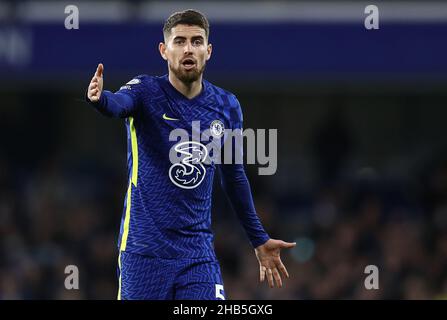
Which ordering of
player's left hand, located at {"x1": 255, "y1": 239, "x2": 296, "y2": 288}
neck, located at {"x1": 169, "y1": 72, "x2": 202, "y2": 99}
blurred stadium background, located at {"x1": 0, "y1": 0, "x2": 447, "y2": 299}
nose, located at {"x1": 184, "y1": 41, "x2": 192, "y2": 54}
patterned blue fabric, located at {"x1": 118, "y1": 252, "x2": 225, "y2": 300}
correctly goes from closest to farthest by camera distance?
1. patterned blue fabric, located at {"x1": 118, "y1": 252, "x2": 225, "y2": 300}
2. nose, located at {"x1": 184, "y1": 41, "x2": 192, "y2": 54}
3. neck, located at {"x1": 169, "y1": 72, "x2": 202, "y2": 99}
4. player's left hand, located at {"x1": 255, "y1": 239, "x2": 296, "y2": 288}
5. blurred stadium background, located at {"x1": 0, "y1": 0, "x2": 447, "y2": 299}

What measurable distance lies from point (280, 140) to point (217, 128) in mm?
8275

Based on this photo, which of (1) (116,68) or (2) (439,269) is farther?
(1) (116,68)

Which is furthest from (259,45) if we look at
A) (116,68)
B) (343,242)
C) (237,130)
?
(237,130)

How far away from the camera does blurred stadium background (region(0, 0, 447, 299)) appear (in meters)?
11.6

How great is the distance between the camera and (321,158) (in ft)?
45.1

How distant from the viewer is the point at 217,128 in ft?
19.8

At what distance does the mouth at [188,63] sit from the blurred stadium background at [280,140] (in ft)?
15.8

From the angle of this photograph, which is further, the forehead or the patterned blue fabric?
the forehead

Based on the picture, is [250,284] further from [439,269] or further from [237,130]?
[237,130]

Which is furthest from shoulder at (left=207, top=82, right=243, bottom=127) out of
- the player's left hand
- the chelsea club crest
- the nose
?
the player's left hand

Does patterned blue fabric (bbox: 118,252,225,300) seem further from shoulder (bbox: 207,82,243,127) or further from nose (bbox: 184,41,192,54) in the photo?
nose (bbox: 184,41,192,54)

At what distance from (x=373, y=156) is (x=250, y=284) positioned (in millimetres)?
3919

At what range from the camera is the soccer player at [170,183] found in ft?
18.8

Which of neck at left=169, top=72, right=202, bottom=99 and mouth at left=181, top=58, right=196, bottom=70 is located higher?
mouth at left=181, top=58, right=196, bottom=70
